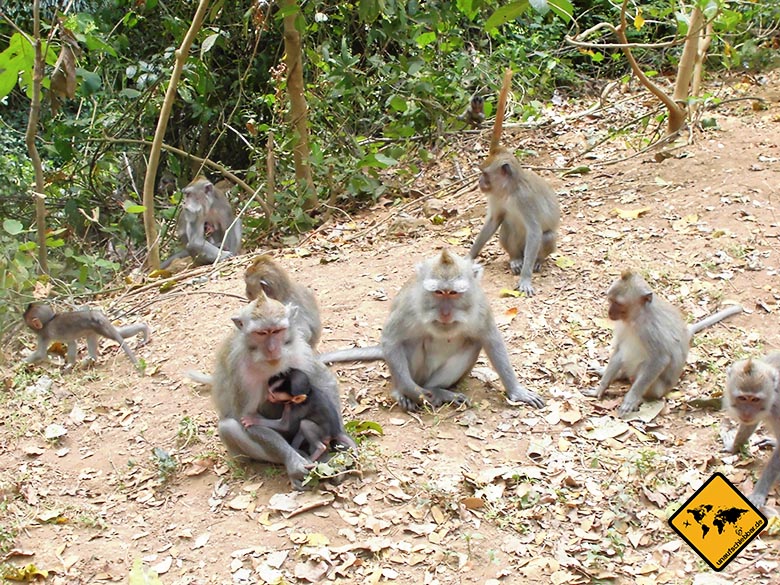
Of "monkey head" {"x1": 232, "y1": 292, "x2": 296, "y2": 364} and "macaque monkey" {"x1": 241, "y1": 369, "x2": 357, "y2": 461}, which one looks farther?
"macaque monkey" {"x1": 241, "y1": 369, "x2": 357, "y2": 461}

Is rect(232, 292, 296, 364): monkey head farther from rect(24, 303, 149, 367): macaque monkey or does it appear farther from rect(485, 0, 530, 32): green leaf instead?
rect(24, 303, 149, 367): macaque monkey

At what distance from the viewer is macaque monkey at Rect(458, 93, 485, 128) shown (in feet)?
38.5

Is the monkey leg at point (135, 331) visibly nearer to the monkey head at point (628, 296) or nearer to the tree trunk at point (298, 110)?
the tree trunk at point (298, 110)

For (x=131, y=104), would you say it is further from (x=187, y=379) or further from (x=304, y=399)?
(x=304, y=399)

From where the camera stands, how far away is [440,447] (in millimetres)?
5246

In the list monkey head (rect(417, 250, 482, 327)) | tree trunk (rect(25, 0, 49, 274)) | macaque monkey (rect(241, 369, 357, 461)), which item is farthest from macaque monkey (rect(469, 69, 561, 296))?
tree trunk (rect(25, 0, 49, 274))

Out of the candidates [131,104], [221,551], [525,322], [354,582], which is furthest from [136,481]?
[131,104]

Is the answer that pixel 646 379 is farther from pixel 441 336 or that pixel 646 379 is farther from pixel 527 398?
pixel 441 336

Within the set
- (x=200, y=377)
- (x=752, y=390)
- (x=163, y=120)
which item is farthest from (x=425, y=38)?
(x=752, y=390)

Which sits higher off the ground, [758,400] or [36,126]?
[36,126]

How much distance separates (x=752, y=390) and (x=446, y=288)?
1921 mm

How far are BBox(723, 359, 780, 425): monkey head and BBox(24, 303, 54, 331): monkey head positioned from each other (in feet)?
18.3

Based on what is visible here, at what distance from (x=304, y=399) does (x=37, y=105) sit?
4100 millimetres

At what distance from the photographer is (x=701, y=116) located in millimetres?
10656
